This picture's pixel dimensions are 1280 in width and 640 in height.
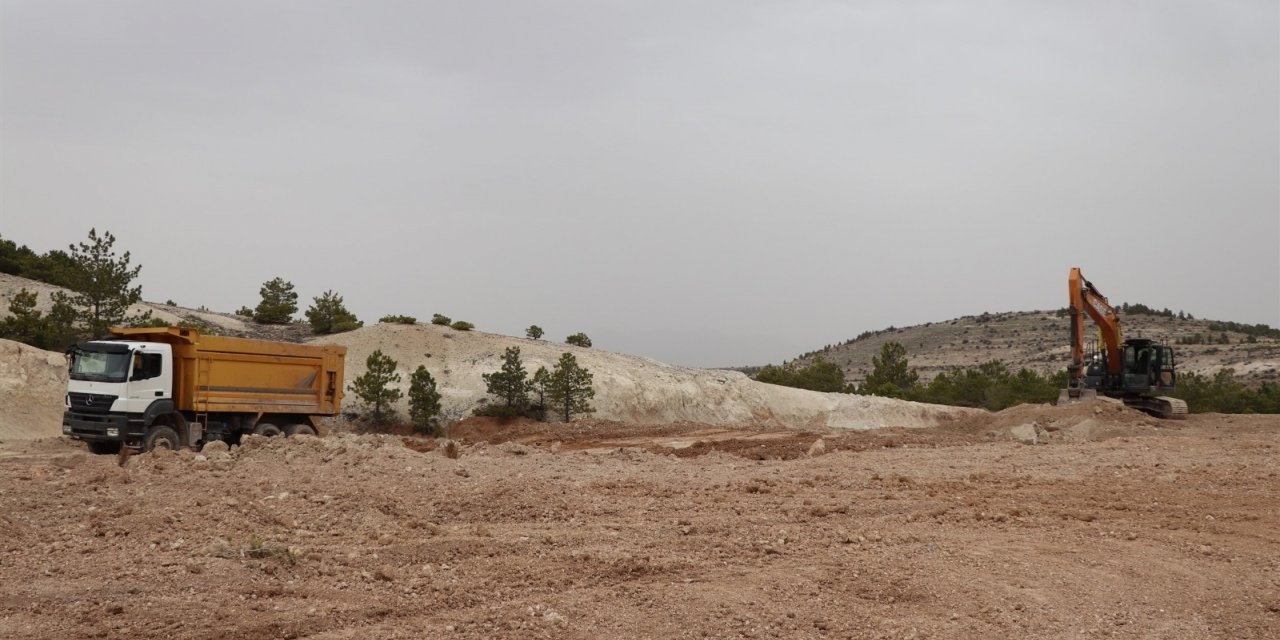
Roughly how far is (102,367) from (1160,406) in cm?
2980

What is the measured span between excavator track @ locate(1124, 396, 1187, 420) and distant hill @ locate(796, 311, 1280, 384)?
32.8 m

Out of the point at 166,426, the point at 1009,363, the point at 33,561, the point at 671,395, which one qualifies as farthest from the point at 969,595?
the point at 1009,363

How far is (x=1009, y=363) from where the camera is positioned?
77.4 metres

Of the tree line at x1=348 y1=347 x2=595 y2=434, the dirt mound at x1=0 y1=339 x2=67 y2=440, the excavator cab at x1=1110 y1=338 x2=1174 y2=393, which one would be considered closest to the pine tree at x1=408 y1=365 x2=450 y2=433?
the tree line at x1=348 y1=347 x2=595 y2=434

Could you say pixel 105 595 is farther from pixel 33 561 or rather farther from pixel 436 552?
pixel 436 552

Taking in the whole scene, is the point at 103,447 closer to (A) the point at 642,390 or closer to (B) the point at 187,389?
(B) the point at 187,389

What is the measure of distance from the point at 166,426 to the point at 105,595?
14314 mm

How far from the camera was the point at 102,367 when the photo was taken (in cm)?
2022

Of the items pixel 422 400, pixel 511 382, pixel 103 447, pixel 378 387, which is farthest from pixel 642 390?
pixel 103 447

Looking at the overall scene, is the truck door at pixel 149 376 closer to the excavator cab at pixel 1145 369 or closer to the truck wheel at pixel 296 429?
the truck wheel at pixel 296 429

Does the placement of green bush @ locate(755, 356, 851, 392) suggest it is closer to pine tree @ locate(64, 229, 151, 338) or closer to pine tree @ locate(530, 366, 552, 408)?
pine tree @ locate(530, 366, 552, 408)

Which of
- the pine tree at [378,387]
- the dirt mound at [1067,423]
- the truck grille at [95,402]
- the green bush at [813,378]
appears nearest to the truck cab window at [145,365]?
the truck grille at [95,402]

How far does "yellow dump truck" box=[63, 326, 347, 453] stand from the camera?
20.1m

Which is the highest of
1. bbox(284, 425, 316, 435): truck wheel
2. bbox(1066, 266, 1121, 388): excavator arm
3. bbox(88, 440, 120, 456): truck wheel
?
bbox(1066, 266, 1121, 388): excavator arm
